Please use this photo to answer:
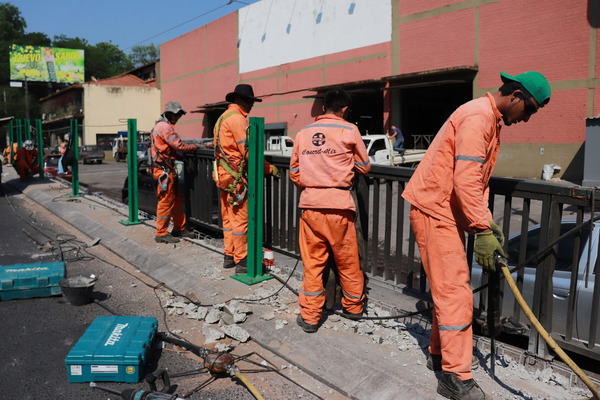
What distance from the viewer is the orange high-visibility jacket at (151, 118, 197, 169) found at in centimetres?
657

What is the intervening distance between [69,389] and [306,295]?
180 cm

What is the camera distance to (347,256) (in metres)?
3.74

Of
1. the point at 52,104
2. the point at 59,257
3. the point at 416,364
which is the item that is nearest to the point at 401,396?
the point at 416,364

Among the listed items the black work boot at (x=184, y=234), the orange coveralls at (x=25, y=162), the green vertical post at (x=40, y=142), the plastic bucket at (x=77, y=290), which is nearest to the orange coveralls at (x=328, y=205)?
the plastic bucket at (x=77, y=290)

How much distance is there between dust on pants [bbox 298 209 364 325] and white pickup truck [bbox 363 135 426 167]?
12.2 metres

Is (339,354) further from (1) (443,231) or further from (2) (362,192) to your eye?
(2) (362,192)

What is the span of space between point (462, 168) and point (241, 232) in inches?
115

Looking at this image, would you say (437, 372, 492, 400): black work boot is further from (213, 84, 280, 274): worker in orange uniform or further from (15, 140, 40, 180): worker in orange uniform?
(15, 140, 40, 180): worker in orange uniform

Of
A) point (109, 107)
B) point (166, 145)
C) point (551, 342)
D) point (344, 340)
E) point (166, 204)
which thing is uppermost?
point (109, 107)

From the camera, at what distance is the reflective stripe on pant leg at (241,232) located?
5.09m

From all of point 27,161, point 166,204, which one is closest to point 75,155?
point 27,161

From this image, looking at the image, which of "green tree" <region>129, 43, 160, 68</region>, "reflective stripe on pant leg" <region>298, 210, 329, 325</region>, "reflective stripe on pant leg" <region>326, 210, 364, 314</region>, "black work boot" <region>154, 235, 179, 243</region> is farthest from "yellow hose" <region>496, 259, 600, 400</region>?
"green tree" <region>129, 43, 160, 68</region>

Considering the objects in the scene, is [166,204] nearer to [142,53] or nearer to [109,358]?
[109,358]

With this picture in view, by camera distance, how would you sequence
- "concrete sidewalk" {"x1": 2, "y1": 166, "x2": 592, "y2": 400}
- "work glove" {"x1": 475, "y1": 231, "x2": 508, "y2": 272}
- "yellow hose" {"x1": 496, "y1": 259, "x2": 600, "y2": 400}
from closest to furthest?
"yellow hose" {"x1": 496, "y1": 259, "x2": 600, "y2": 400}, "work glove" {"x1": 475, "y1": 231, "x2": 508, "y2": 272}, "concrete sidewalk" {"x1": 2, "y1": 166, "x2": 592, "y2": 400}
